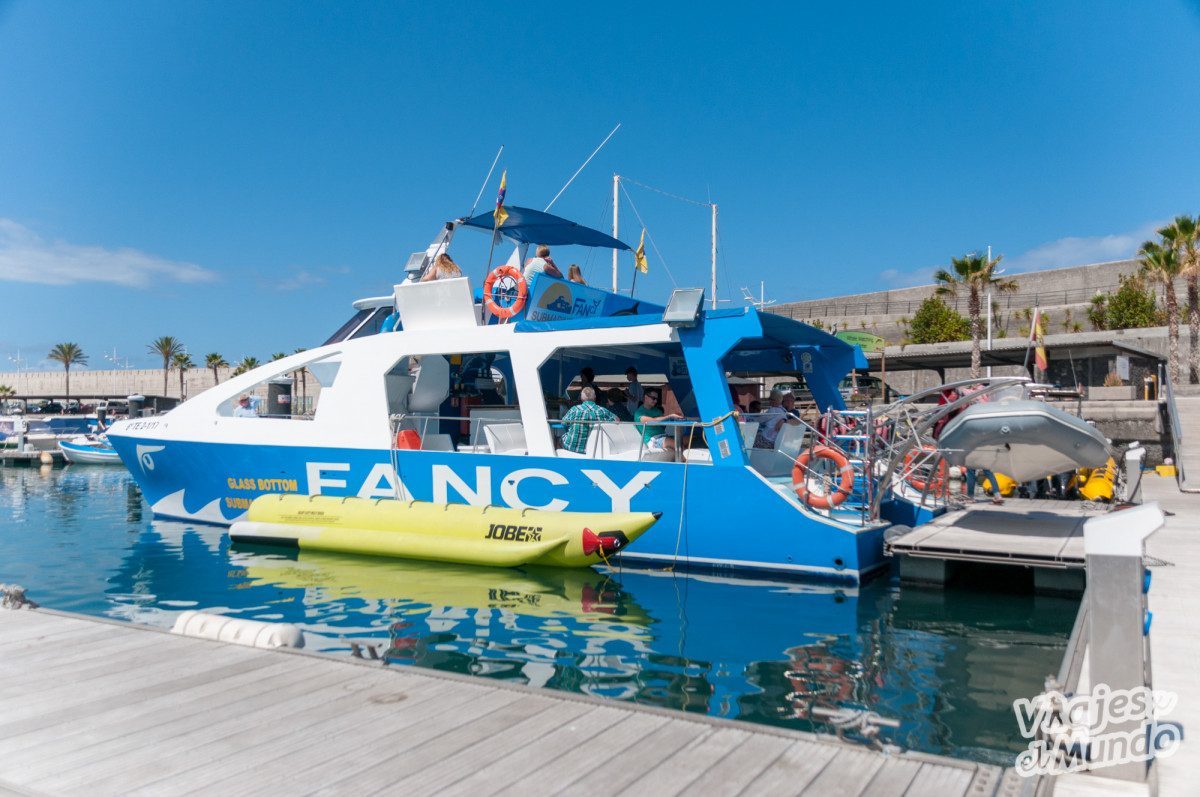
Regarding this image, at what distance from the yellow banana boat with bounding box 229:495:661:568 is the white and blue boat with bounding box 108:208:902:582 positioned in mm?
481

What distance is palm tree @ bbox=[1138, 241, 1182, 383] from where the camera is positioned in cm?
2897

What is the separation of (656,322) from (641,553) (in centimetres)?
269

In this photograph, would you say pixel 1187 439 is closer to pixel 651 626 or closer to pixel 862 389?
pixel 862 389

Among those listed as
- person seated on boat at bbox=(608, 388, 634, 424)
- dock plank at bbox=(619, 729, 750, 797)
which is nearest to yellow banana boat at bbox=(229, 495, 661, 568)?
person seated on boat at bbox=(608, 388, 634, 424)

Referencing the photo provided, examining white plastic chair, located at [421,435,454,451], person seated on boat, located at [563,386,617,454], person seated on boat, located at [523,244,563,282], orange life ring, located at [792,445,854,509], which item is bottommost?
orange life ring, located at [792,445,854,509]

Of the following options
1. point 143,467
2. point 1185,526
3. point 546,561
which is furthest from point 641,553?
point 143,467

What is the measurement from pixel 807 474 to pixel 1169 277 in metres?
28.9

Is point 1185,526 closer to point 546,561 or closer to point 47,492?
point 546,561

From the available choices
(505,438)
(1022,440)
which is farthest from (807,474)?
(505,438)

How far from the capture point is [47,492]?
22.3m

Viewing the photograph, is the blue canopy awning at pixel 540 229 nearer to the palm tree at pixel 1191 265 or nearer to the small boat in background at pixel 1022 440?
the small boat in background at pixel 1022 440

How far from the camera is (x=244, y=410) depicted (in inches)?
529

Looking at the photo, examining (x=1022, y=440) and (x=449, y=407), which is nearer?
(x=1022, y=440)

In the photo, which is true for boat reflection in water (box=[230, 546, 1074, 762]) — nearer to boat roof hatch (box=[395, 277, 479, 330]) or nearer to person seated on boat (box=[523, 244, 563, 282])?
boat roof hatch (box=[395, 277, 479, 330])
